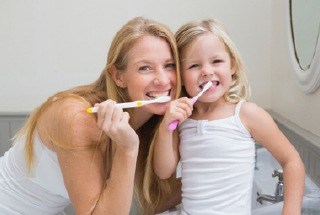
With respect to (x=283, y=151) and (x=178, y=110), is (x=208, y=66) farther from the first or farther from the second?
(x=283, y=151)

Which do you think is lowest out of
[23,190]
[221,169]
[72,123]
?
[23,190]

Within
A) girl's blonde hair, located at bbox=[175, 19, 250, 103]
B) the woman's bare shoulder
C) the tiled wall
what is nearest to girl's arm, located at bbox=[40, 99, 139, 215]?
the woman's bare shoulder

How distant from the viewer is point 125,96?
81cm

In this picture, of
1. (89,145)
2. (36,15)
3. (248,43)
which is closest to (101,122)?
(89,145)

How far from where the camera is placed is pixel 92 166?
0.71 meters

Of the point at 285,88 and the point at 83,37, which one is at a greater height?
the point at 83,37

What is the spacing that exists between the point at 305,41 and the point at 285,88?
0.25 metres

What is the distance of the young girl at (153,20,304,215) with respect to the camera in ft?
2.30

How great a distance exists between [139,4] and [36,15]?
1.50ft

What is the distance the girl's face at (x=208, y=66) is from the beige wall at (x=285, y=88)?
1.08ft

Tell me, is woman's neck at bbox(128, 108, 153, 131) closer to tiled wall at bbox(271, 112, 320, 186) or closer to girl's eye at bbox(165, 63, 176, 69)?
girl's eye at bbox(165, 63, 176, 69)

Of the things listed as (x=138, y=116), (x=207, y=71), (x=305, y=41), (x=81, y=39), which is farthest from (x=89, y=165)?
(x=81, y=39)

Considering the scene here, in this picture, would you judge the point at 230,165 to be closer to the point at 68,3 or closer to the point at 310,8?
the point at 310,8

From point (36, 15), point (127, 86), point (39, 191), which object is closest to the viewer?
point (127, 86)
